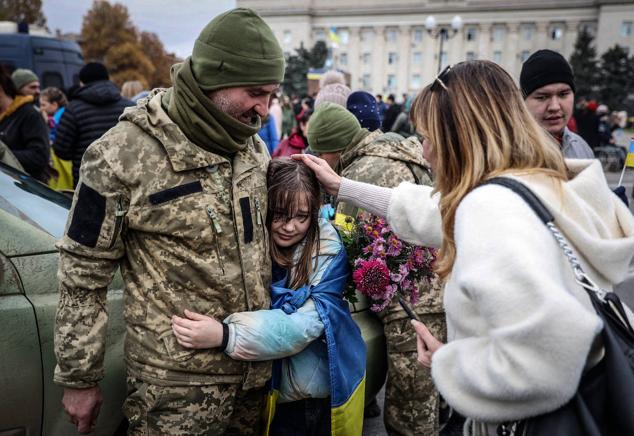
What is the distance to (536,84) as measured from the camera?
3162 mm

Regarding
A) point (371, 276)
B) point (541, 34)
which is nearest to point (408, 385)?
point (371, 276)

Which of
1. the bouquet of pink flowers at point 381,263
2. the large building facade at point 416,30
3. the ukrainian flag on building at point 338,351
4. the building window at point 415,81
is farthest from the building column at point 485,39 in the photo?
the ukrainian flag on building at point 338,351

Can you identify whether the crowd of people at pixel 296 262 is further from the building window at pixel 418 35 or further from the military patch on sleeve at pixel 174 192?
the building window at pixel 418 35

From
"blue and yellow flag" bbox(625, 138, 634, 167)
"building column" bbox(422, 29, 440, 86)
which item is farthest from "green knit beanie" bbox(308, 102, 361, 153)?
"building column" bbox(422, 29, 440, 86)

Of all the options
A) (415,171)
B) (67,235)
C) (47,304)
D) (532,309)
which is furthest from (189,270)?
(415,171)

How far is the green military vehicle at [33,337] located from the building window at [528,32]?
80.3 metres

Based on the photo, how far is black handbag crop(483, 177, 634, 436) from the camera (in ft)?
4.02

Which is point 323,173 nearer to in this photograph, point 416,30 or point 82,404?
point 82,404

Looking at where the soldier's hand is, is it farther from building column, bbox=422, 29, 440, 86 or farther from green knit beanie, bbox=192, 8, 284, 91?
building column, bbox=422, 29, 440, 86

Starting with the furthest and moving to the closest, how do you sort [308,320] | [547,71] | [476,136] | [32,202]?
[547,71]
[32,202]
[308,320]
[476,136]

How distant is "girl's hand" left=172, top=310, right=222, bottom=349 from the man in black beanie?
2363 mm

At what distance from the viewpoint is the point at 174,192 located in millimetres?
1834

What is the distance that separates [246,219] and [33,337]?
3.15 ft

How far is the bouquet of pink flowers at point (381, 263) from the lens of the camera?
86.4 inches
